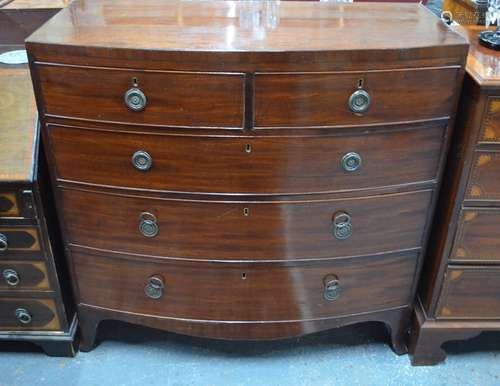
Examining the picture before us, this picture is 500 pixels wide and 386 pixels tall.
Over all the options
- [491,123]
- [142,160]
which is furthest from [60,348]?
[491,123]

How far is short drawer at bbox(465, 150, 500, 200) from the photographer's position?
4.21ft

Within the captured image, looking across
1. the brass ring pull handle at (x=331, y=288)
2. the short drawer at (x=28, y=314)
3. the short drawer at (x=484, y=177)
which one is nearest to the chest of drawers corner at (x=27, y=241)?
the short drawer at (x=28, y=314)

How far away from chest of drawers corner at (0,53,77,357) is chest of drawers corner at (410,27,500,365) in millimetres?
1019

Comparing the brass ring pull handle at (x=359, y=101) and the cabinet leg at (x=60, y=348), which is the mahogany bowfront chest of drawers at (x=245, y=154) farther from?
the cabinet leg at (x=60, y=348)

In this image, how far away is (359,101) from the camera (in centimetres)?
118

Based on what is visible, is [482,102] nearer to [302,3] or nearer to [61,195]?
[302,3]

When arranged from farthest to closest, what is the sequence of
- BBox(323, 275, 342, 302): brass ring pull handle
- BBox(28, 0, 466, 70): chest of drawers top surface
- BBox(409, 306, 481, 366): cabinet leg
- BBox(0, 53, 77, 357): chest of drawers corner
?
1. BBox(409, 306, 481, 366): cabinet leg
2. BBox(323, 275, 342, 302): brass ring pull handle
3. BBox(0, 53, 77, 357): chest of drawers corner
4. BBox(28, 0, 466, 70): chest of drawers top surface

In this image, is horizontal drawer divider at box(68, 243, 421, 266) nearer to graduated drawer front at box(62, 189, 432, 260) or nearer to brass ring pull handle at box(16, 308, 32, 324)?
graduated drawer front at box(62, 189, 432, 260)

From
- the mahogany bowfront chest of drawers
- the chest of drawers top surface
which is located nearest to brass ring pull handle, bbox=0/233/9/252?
the mahogany bowfront chest of drawers

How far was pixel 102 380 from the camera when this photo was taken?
1549 millimetres

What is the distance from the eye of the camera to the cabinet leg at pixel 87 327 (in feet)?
5.07

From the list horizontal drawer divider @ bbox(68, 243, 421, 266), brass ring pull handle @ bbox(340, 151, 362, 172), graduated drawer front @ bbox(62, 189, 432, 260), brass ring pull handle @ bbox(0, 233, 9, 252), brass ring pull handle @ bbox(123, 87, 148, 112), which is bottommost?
horizontal drawer divider @ bbox(68, 243, 421, 266)

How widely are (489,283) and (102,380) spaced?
1.11 m

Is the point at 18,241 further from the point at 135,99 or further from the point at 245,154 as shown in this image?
the point at 245,154
